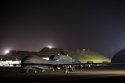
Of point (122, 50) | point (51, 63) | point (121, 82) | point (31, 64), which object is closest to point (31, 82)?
point (121, 82)

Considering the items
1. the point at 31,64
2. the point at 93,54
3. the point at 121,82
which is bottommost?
the point at 121,82

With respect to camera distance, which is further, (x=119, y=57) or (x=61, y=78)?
(x=119, y=57)

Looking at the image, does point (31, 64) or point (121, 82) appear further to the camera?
point (31, 64)

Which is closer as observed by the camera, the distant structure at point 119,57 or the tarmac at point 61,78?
the tarmac at point 61,78

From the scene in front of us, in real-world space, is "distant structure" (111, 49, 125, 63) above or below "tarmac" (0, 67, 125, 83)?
above

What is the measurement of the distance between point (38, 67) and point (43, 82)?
86.6ft

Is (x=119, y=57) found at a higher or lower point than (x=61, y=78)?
higher

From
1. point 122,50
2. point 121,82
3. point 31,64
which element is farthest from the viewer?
point 122,50

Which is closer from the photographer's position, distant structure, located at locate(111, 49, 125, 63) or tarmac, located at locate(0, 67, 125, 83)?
tarmac, located at locate(0, 67, 125, 83)

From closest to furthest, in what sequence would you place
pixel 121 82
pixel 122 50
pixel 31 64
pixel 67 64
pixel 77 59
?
1. pixel 121 82
2. pixel 31 64
3. pixel 67 64
4. pixel 77 59
5. pixel 122 50

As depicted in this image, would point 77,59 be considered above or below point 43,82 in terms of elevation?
above

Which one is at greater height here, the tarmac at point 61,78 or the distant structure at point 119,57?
the distant structure at point 119,57

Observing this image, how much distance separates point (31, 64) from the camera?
6800 cm

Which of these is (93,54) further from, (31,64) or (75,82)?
(75,82)
